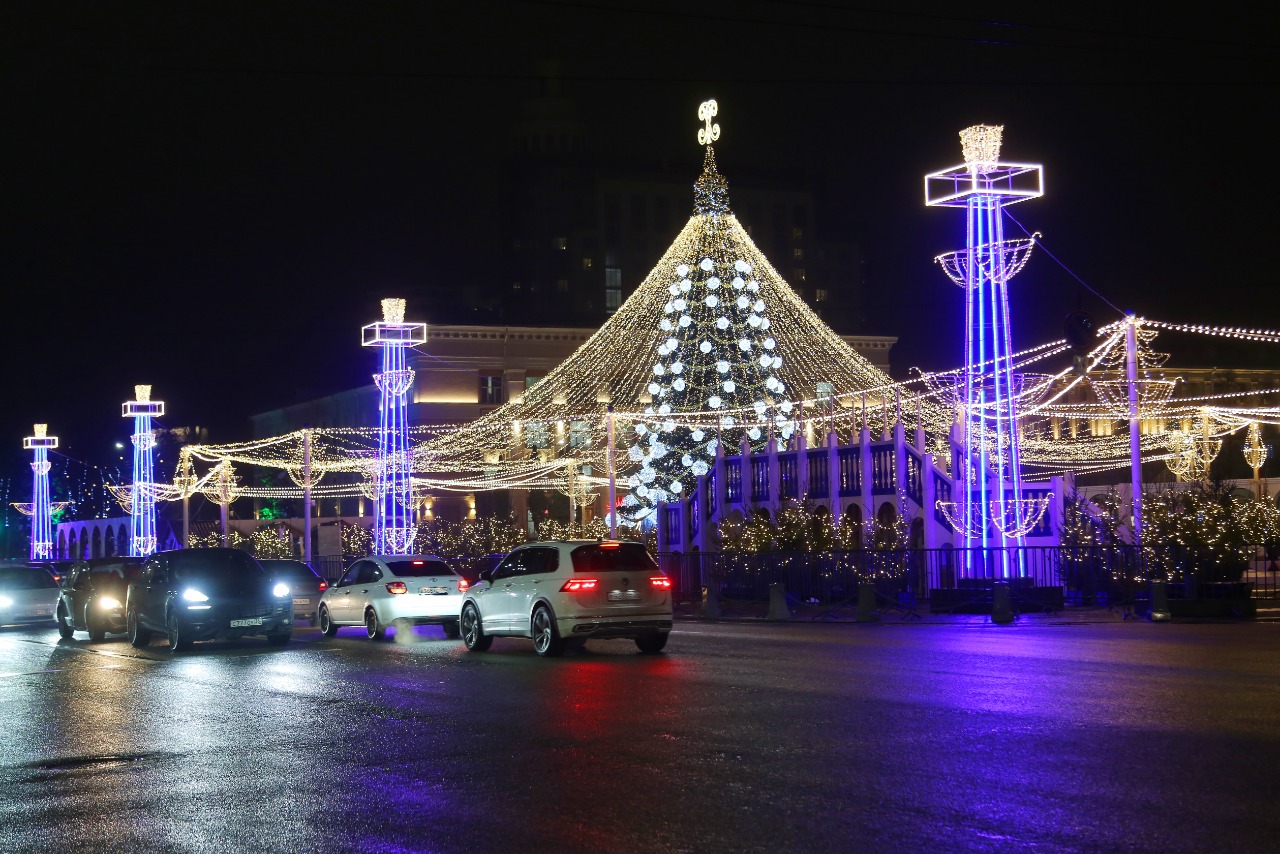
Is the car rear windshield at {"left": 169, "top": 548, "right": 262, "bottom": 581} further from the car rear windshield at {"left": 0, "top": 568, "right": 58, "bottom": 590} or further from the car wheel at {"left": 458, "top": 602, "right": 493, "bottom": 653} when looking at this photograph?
the car rear windshield at {"left": 0, "top": 568, "right": 58, "bottom": 590}

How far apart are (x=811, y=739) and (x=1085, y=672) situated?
5719 mm

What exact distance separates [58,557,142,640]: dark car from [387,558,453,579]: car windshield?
4.45m

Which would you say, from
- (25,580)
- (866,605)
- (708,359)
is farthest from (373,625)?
(708,359)

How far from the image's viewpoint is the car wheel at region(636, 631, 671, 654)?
1990cm

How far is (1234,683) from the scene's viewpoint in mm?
14062

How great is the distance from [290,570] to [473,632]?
10.3 meters

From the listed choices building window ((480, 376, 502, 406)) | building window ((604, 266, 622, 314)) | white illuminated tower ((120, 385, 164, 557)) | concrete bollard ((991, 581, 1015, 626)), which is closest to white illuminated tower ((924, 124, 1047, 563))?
concrete bollard ((991, 581, 1015, 626))

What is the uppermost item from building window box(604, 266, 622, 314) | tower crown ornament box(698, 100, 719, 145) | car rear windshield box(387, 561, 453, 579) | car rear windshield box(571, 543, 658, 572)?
building window box(604, 266, 622, 314)

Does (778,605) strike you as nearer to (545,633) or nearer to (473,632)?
(473,632)

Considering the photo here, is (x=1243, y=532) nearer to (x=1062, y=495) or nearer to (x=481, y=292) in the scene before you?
(x=1062, y=495)

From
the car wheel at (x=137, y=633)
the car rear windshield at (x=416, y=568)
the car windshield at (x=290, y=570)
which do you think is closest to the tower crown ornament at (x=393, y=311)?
the car windshield at (x=290, y=570)

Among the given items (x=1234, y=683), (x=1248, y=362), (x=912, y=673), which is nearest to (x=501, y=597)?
(x=912, y=673)

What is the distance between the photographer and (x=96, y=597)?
26188 mm

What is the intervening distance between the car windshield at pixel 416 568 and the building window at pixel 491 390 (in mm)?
58122
